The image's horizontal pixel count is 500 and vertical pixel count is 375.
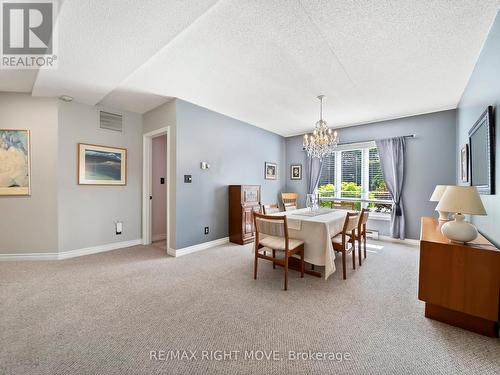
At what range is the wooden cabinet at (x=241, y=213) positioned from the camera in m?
4.27

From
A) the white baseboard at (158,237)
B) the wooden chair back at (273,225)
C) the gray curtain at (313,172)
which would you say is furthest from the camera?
the gray curtain at (313,172)

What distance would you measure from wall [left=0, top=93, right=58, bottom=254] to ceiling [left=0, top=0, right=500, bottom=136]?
0.29 meters

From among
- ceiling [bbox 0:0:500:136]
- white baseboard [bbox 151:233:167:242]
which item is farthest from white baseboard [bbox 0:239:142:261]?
ceiling [bbox 0:0:500:136]

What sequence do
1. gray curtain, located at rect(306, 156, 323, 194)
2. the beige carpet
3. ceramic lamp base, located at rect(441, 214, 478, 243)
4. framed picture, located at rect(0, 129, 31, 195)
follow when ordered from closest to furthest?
the beige carpet → ceramic lamp base, located at rect(441, 214, 478, 243) → framed picture, located at rect(0, 129, 31, 195) → gray curtain, located at rect(306, 156, 323, 194)

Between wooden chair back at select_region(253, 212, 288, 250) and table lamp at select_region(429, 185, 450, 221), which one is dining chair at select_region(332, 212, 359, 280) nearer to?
wooden chair back at select_region(253, 212, 288, 250)

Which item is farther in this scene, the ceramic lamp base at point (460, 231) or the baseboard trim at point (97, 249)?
the baseboard trim at point (97, 249)

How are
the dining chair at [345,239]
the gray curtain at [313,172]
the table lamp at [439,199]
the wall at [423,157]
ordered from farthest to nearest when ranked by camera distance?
the gray curtain at [313,172]
the wall at [423,157]
the table lamp at [439,199]
the dining chair at [345,239]

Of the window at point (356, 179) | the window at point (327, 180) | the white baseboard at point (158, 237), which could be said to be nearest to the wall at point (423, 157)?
the window at point (356, 179)

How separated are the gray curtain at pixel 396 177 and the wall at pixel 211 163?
2.77 m

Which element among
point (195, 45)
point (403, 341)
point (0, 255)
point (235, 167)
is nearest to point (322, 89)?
point (195, 45)

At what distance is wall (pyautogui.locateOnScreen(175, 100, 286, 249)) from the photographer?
12.0 ft

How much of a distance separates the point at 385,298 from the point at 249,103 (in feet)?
11.0

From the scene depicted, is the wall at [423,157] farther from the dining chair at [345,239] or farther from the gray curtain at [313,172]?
the dining chair at [345,239]

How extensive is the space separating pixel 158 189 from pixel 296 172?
11.8 feet
